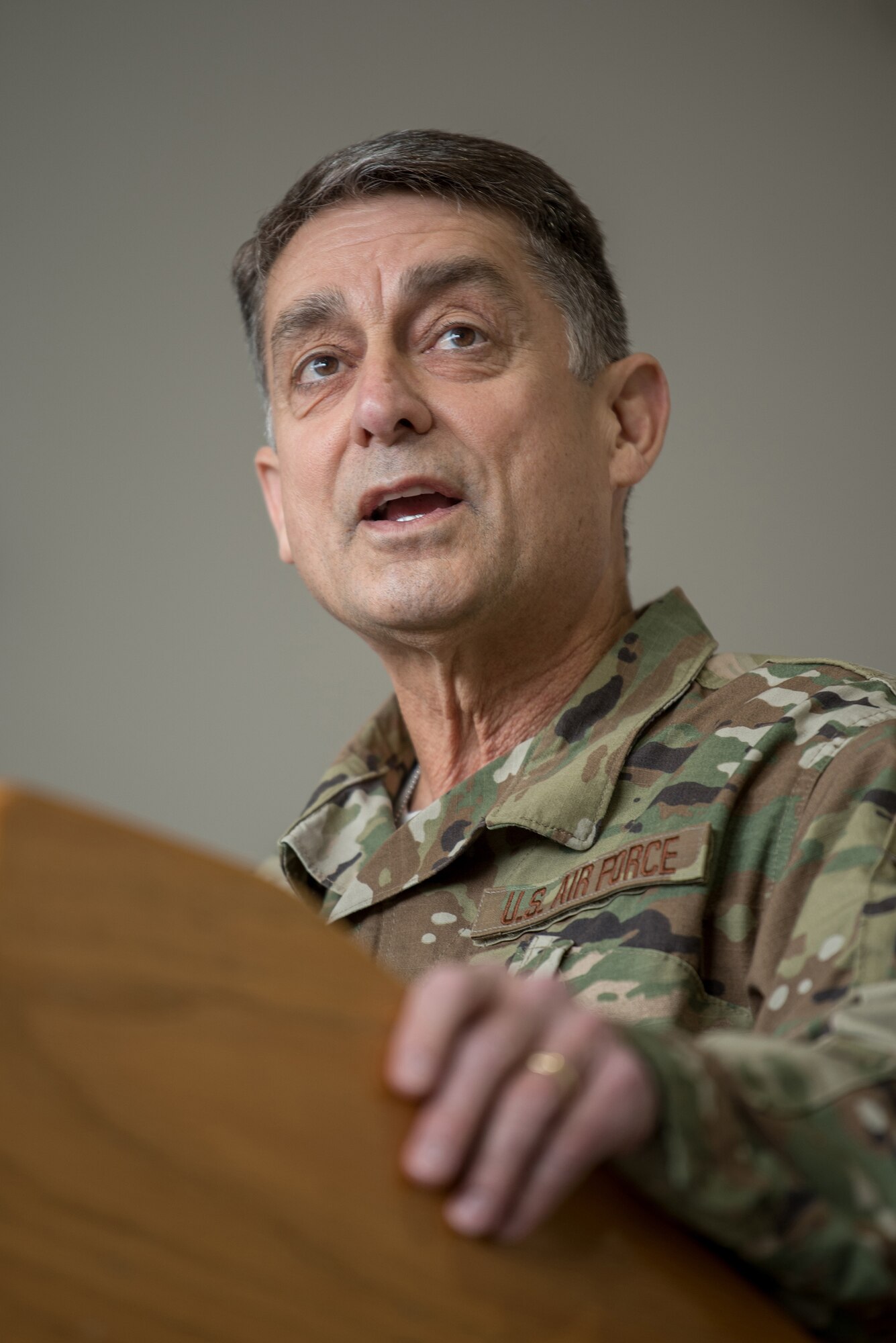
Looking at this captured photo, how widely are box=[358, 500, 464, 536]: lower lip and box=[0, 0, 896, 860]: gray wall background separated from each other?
37.2 inches

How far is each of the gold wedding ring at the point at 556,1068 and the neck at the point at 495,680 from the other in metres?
0.80

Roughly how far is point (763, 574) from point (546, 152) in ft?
2.82

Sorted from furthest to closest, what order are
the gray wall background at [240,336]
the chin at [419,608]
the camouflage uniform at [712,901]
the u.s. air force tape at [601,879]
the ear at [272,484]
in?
the gray wall background at [240,336], the ear at [272,484], the chin at [419,608], the u.s. air force tape at [601,879], the camouflage uniform at [712,901]

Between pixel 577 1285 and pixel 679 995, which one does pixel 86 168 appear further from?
pixel 577 1285

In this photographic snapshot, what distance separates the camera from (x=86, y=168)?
2.08 m

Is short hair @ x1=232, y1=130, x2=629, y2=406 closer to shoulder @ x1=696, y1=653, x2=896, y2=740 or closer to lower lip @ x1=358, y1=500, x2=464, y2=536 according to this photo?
lower lip @ x1=358, y1=500, x2=464, y2=536

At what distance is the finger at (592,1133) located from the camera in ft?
1.44

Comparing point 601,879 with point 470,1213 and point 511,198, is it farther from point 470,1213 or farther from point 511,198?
point 511,198

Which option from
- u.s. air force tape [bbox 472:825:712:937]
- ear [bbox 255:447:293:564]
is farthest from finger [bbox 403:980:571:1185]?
ear [bbox 255:447:293:564]

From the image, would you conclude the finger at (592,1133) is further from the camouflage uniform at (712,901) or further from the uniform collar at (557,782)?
the uniform collar at (557,782)

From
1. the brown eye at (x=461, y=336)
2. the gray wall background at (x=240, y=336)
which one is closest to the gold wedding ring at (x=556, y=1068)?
the brown eye at (x=461, y=336)

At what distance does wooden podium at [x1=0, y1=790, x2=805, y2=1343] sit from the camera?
1.32 ft

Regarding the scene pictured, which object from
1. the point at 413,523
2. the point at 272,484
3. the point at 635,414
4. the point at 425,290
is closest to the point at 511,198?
the point at 425,290

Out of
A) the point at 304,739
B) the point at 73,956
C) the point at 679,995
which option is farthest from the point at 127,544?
Result: the point at 73,956
